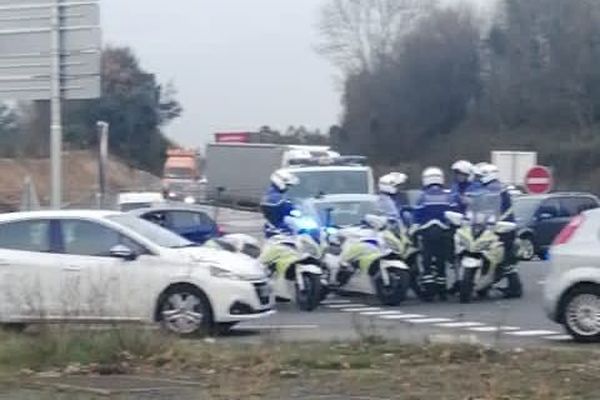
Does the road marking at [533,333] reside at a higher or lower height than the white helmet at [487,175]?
lower

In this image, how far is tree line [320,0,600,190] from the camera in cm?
7769

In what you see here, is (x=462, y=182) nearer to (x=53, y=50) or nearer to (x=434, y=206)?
(x=434, y=206)

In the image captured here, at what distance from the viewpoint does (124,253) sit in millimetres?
18922

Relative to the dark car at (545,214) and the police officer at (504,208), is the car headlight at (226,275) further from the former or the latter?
the dark car at (545,214)

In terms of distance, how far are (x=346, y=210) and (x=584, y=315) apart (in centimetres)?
967

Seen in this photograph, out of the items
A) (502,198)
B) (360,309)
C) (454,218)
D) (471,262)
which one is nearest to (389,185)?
(454,218)

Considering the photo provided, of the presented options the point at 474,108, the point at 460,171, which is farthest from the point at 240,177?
the point at 460,171

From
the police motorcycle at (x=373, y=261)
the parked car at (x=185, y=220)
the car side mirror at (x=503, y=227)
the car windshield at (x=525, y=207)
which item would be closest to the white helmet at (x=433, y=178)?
the police motorcycle at (x=373, y=261)

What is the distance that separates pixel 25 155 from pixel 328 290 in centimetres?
5765

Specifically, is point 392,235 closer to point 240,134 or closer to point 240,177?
point 240,177

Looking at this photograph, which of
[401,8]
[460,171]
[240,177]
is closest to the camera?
[460,171]

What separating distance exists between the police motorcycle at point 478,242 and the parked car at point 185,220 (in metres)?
9.89

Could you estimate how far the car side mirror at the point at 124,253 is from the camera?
18922 millimetres

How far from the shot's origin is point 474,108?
8288 centimetres
